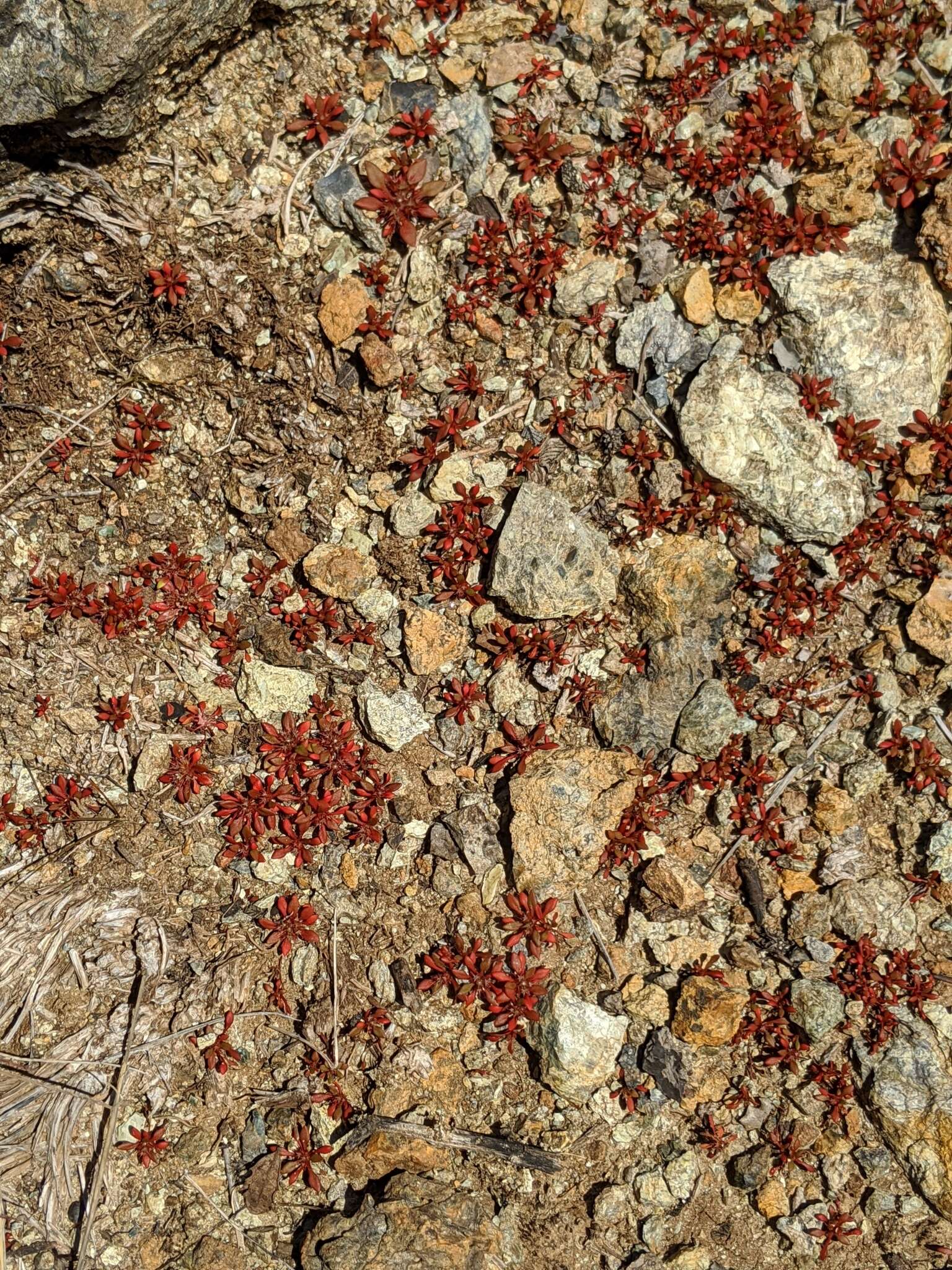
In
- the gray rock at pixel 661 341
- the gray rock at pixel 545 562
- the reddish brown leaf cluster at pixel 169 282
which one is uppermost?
the reddish brown leaf cluster at pixel 169 282

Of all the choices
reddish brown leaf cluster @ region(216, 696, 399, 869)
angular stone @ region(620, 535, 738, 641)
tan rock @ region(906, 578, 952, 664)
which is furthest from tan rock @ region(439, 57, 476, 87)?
tan rock @ region(906, 578, 952, 664)

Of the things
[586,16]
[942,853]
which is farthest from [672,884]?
[586,16]

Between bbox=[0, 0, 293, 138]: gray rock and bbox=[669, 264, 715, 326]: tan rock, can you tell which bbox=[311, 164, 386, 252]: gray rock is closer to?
bbox=[0, 0, 293, 138]: gray rock

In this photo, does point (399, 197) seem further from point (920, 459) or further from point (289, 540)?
point (920, 459)

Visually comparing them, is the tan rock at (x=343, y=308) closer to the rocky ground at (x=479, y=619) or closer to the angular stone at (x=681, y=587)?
→ the rocky ground at (x=479, y=619)

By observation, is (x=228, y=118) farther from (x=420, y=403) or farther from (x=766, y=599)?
(x=766, y=599)

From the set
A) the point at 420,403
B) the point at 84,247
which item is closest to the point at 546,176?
the point at 420,403

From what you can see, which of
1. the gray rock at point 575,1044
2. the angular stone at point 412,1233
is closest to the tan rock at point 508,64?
the gray rock at point 575,1044
